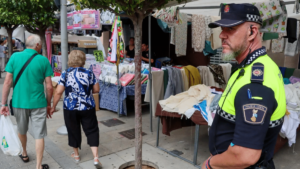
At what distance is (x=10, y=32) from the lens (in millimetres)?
11297

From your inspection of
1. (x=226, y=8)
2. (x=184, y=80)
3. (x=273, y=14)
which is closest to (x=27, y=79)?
(x=226, y=8)

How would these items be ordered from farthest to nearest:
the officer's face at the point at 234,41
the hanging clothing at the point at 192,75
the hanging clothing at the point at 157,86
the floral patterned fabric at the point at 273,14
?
1. the hanging clothing at the point at 192,75
2. the hanging clothing at the point at 157,86
3. the floral patterned fabric at the point at 273,14
4. the officer's face at the point at 234,41

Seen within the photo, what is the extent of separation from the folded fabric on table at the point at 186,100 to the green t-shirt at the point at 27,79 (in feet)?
6.11

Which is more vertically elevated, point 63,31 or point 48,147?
point 63,31

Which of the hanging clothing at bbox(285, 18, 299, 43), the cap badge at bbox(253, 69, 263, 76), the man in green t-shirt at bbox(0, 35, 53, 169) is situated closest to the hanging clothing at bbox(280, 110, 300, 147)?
the hanging clothing at bbox(285, 18, 299, 43)

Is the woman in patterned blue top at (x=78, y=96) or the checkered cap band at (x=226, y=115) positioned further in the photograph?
the woman in patterned blue top at (x=78, y=96)

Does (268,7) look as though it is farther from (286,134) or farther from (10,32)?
(10,32)

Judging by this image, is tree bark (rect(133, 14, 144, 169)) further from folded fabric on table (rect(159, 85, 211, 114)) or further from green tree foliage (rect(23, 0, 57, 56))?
green tree foliage (rect(23, 0, 57, 56))

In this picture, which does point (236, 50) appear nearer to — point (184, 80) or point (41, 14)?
point (184, 80)

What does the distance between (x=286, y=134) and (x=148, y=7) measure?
2568 millimetres

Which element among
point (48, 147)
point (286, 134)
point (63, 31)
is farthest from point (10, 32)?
point (286, 134)

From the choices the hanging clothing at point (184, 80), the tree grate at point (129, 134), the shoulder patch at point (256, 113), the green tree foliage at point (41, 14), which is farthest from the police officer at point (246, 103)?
the green tree foliage at point (41, 14)

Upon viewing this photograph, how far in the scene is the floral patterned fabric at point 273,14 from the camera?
4109 mm

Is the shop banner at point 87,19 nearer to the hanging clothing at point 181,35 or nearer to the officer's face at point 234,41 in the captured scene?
the hanging clothing at point 181,35
